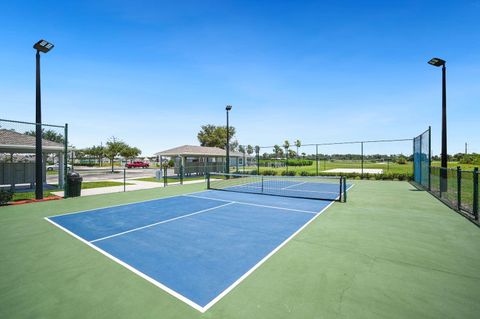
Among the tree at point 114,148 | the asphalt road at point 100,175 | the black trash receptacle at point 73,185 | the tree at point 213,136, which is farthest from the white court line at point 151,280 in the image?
the tree at point 213,136

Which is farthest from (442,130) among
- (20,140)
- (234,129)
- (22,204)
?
(234,129)

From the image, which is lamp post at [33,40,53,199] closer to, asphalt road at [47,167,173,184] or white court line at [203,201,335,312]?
asphalt road at [47,167,173,184]

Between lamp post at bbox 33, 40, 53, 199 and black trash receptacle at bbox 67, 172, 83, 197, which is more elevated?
lamp post at bbox 33, 40, 53, 199

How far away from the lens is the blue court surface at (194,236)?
4.21 metres

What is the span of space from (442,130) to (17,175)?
90.5 feet

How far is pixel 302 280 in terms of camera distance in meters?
4.12

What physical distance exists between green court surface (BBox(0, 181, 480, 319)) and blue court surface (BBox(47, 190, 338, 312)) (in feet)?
0.90

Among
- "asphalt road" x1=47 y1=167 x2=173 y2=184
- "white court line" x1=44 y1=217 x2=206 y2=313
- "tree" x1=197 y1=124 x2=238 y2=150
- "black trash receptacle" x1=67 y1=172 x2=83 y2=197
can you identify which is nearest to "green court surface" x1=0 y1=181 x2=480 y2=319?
"white court line" x1=44 y1=217 x2=206 y2=313

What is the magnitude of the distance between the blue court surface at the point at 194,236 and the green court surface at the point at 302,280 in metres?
0.27

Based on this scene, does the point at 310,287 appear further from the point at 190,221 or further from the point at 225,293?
the point at 190,221

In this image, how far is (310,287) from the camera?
153 inches

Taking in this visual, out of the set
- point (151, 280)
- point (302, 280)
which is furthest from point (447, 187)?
point (151, 280)

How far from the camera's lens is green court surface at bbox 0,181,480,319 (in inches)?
131

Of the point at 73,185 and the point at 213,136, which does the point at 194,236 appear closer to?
the point at 73,185
